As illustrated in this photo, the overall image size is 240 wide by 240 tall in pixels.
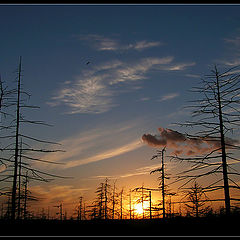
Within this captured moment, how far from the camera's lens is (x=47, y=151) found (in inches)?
636

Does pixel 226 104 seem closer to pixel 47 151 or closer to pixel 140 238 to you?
pixel 140 238

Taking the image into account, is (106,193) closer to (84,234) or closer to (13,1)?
(84,234)

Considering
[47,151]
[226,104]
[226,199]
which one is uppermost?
[226,104]

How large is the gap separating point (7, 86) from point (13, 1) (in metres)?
5.75

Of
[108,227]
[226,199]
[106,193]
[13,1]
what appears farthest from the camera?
[106,193]

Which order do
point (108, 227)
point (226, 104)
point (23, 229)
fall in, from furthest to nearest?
1. point (108, 227)
2. point (23, 229)
3. point (226, 104)

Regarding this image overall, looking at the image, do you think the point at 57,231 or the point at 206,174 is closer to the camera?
Answer: the point at 206,174

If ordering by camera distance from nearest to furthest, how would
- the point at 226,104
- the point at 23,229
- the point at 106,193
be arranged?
1. the point at 226,104
2. the point at 23,229
3. the point at 106,193

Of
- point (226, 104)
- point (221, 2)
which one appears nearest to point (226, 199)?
point (226, 104)

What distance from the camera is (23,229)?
17.0 metres

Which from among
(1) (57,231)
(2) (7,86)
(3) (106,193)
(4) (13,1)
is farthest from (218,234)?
(3) (106,193)

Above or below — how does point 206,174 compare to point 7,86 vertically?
below

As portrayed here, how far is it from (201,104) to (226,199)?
5359mm

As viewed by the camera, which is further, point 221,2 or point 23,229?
point 23,229
